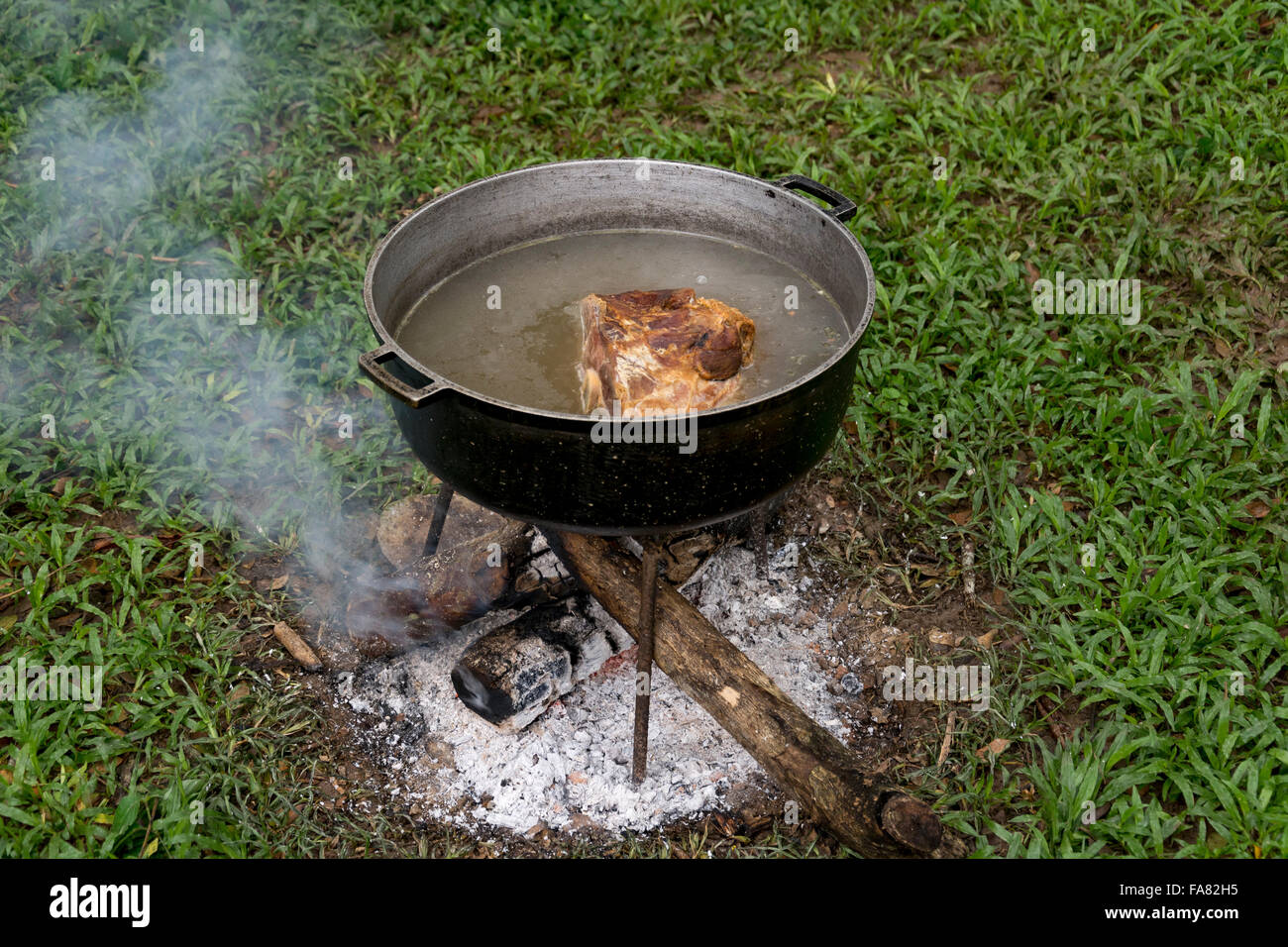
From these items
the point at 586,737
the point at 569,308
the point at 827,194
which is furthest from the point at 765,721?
the point at 827,194

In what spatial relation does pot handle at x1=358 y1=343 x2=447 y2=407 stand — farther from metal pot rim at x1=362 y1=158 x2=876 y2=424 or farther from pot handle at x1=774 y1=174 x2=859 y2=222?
pot handle at x1=774 y1=174 x2=859 y2=222

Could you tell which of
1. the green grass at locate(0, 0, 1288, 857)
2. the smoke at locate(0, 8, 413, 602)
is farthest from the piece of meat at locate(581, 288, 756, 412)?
the smoke at locate(0, 8, 413, 602)

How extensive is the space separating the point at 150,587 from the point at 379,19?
4.19 metres

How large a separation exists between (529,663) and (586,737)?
1.06 ft

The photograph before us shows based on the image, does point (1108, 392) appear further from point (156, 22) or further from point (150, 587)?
point (156, 22)

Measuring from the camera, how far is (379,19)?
6477 millimetres

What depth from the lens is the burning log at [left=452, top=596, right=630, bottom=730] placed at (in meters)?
3.33

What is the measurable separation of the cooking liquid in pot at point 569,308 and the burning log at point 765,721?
26.8 inches

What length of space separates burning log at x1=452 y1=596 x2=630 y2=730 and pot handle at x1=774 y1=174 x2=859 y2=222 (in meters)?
1.58

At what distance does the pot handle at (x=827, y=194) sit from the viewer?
3.29 m

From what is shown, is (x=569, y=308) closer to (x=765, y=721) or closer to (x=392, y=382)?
(x=392, y=382)

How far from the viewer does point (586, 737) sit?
135 inches
